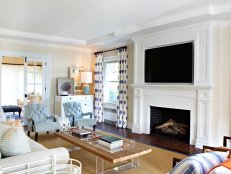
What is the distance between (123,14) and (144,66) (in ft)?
5.73

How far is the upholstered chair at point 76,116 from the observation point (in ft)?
16.8

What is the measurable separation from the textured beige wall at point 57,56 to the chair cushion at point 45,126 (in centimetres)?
215

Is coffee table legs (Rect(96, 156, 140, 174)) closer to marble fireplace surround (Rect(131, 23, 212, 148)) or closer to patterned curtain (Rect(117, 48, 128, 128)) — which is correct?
marble fireplace surround (Rect(131, 23, 212, 148))

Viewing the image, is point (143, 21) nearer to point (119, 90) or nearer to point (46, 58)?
point (119, 90)

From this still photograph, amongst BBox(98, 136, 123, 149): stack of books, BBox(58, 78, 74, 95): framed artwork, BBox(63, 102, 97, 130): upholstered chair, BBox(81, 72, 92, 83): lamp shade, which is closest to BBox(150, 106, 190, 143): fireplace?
BBox(63, 102, 97, 130): upholstered chair

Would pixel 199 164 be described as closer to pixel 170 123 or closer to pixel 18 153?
pixel 18 153

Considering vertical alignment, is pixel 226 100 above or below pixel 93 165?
above

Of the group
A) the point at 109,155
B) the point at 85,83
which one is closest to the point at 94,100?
the point at 85,83

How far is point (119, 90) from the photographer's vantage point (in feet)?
A: 20.6

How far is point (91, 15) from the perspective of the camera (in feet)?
13.6

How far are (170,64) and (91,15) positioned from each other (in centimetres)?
209

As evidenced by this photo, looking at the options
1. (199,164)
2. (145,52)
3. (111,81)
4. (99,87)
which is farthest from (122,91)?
(199,164)

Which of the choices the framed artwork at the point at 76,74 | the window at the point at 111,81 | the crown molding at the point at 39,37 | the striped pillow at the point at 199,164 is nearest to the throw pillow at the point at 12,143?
the striped pillow at the point at 199,164

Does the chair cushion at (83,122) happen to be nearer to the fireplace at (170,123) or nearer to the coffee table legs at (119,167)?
the fireplace at (170,123)
